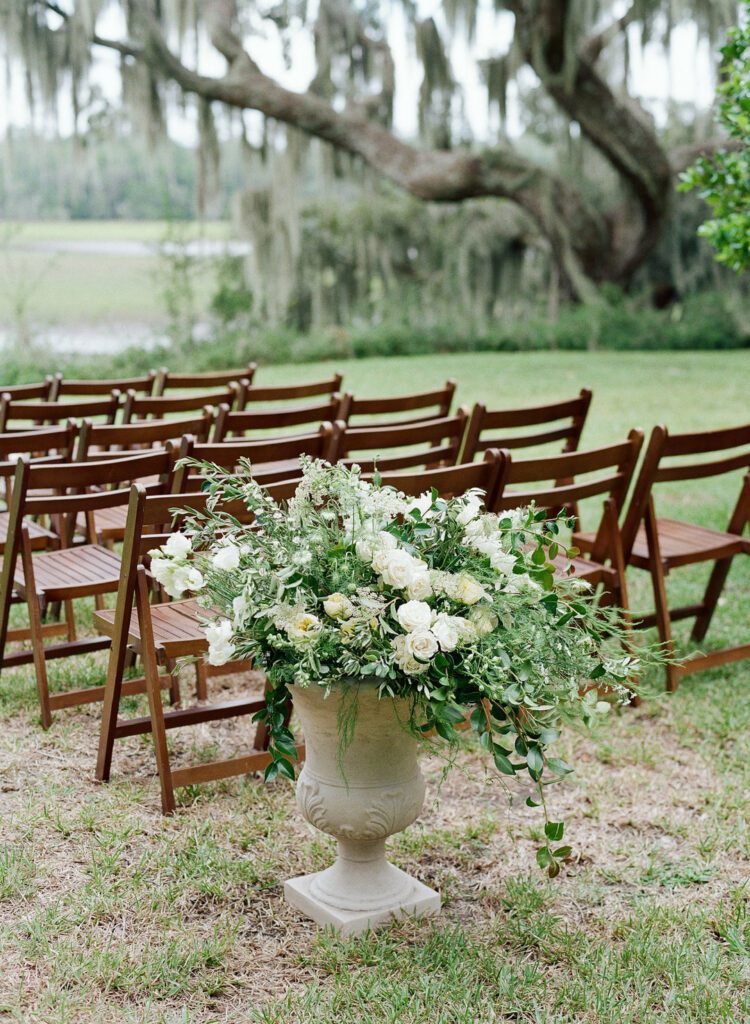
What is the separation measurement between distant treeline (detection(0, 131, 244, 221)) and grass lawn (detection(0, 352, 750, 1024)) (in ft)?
39.3

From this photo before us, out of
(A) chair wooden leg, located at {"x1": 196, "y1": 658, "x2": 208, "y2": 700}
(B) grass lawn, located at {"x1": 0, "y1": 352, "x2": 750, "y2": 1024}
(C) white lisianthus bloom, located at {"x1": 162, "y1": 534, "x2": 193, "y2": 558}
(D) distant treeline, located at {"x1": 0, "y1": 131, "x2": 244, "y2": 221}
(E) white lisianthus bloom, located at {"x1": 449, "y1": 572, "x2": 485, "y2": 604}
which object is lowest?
(B) grass lawn, located at {"x1": 0, "y1": 352, "x2": 750, "y2": 1024}

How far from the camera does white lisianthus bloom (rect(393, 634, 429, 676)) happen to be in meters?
2.51

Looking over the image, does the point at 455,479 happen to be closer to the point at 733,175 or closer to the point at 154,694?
the point at 154,694

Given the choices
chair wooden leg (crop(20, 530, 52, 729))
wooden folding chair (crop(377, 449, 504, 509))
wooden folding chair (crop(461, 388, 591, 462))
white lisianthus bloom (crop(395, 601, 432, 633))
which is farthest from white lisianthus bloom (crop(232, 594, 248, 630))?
wooden folding chair (crop(461, 388, 591, 462))

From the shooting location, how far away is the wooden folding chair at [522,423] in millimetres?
4613

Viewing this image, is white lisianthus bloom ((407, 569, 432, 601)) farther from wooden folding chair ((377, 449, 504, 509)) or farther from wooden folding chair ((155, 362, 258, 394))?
wooden folding chair ((155, 362, 258, 394))

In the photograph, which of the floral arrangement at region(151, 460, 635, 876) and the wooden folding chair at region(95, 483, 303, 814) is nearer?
the floral arrangement at region(151, 460, 635, 876)

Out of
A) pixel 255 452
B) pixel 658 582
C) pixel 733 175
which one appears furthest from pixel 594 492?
pixel 733 175

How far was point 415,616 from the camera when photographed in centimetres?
250

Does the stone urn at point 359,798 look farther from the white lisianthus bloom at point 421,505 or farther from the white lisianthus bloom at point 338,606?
the white lisianthus bloom at point 421,505

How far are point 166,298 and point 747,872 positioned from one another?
1262 centimetres

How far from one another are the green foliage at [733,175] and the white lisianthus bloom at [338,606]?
3.68m

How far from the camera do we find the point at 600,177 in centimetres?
1688

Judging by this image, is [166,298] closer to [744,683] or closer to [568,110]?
[568,110]
